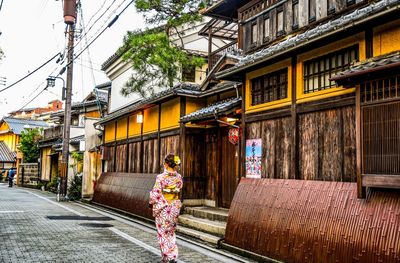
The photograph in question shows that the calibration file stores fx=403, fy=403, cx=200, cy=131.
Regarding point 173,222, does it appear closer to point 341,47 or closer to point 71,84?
point 341,47

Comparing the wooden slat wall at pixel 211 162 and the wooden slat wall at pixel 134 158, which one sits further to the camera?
the wooden slat wall at pixel 134 158

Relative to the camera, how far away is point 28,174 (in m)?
49.5

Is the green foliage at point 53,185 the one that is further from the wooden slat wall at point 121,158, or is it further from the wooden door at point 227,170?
the wooden door at point 227,170

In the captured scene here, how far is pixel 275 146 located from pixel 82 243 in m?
5.99

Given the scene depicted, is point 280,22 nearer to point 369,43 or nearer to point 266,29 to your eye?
point 266,29

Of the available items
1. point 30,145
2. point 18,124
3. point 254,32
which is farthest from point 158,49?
point 18,124

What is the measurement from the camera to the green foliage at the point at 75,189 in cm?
2856

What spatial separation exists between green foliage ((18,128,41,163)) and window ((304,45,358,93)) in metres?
43.6

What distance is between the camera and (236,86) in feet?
46.9

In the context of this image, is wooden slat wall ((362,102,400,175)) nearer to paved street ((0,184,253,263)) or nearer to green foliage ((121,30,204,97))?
paved street ((0,184,253,263))

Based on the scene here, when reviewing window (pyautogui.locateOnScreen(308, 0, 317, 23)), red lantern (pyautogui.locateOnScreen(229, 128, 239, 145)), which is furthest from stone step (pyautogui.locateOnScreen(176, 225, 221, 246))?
window (pyautogui.locateOnScreen(308, 0, 317, 23))

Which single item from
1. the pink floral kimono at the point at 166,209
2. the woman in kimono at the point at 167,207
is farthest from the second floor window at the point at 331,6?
the pink floral kimono at the point at 166,209

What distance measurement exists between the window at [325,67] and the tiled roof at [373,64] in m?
1.36

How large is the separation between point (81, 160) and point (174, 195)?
2436 centimetres
